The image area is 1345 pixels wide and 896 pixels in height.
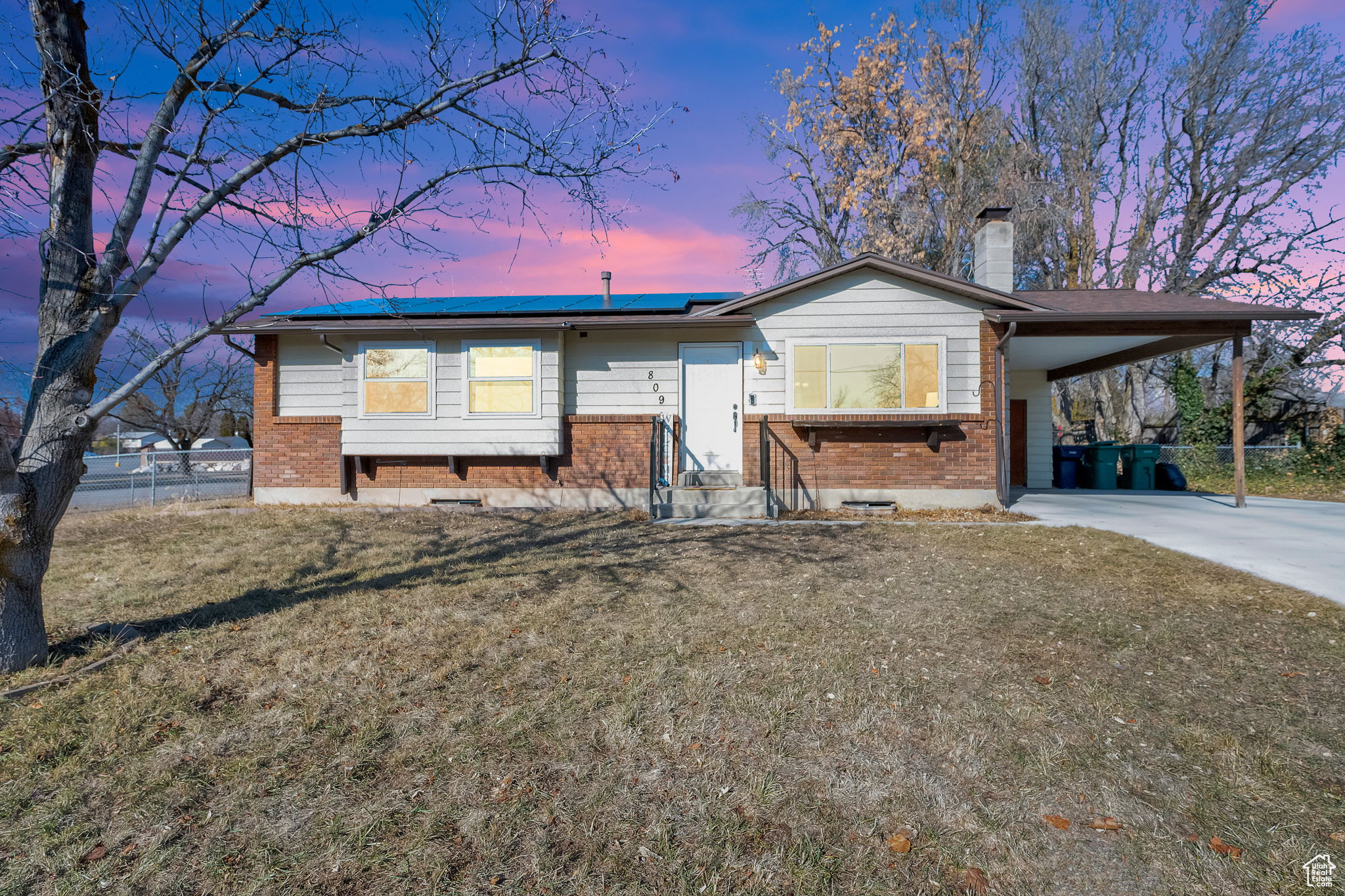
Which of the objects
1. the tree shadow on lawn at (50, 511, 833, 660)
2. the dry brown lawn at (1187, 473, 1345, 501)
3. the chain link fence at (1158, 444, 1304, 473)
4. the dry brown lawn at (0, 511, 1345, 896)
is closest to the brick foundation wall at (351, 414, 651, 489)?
the tree shadow on lawn at (50, 511, 833, 660)

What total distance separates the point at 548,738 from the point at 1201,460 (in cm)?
1869

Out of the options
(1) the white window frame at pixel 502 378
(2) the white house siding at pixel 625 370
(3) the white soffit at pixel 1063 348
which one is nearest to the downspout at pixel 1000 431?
(3) the white soffit at pixel 1063 348

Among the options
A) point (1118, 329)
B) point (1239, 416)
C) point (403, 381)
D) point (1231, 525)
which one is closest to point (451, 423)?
point (403, 381)

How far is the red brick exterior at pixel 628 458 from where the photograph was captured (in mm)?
9875

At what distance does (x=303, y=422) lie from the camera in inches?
424

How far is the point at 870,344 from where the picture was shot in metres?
9.94

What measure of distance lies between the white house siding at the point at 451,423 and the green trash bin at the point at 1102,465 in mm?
11633

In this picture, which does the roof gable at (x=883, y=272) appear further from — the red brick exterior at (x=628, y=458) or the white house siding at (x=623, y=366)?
the red brick exterior at (x=628, y=458)

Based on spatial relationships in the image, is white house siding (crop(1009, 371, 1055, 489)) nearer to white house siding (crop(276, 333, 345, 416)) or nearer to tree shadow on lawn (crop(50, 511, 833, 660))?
tree shadow on lawn (crop(50, 511, 833, 660))

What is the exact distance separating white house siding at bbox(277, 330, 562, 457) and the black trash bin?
11.3 m

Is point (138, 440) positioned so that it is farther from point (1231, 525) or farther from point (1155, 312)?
point (1231, 525)

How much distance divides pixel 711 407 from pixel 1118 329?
6.22 meters

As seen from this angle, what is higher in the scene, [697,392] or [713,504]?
[697,392]

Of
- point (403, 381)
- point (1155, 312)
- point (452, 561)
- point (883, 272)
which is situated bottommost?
point (452, 561)
